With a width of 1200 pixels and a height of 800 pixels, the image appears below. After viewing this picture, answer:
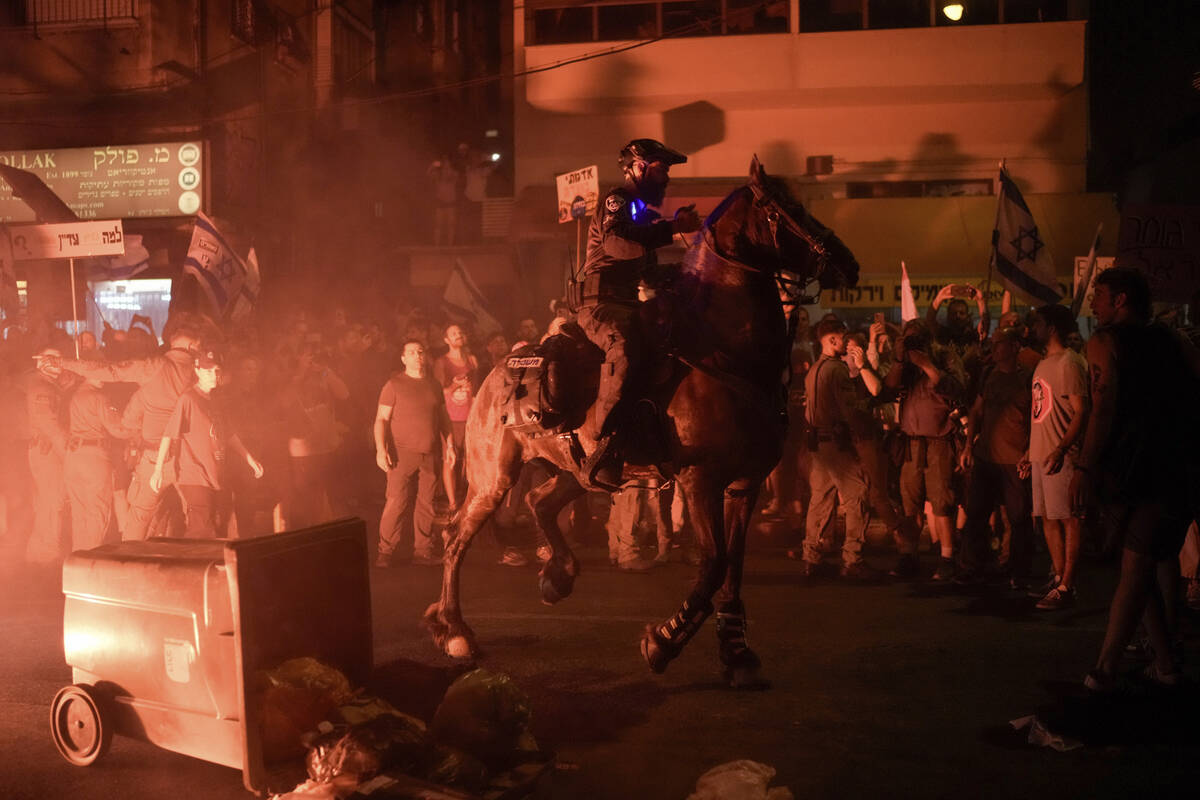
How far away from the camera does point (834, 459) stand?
383 inches

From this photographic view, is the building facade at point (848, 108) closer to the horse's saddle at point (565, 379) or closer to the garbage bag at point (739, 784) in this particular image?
the horse's saddle at point (565, 379)

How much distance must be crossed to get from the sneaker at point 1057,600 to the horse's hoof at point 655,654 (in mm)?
3680

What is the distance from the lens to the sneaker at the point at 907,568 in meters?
9.92

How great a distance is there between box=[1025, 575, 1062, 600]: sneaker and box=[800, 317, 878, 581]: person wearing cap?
1.40m

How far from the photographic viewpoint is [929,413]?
9.99 metres

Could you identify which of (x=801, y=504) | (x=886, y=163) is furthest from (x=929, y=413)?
(x=886, y=163)

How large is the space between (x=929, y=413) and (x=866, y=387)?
98 centimetres

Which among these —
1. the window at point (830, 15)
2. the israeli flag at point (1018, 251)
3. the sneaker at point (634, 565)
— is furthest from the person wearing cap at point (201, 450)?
the window at point (830, 15)

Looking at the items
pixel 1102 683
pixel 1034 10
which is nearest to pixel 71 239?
pixel 1102 683

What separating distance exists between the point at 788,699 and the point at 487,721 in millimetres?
2051

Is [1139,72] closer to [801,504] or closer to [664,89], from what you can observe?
[664,89]

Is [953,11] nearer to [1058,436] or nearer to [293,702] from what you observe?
[1058,436]

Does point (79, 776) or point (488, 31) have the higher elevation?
point (488, 31)

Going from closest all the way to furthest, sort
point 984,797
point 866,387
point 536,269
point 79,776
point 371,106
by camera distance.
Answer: point 984,797, point 79,776, point 866,387, point 536,269, point 371,106
